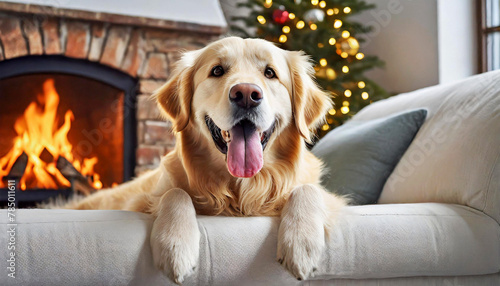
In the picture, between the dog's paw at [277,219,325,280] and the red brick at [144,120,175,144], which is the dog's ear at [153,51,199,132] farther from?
the red brick at [144,120,175,144]

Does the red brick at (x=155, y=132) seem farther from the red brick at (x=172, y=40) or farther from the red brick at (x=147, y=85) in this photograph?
the red brick at (x=172, y=40)

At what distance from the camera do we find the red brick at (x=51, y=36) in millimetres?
3623

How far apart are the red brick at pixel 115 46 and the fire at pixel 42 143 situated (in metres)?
0.49

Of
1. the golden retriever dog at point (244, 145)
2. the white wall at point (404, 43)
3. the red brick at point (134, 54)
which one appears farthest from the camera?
the white wall at point (404, 43)

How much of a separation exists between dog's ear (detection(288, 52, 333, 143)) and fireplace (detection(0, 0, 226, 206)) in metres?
2.04

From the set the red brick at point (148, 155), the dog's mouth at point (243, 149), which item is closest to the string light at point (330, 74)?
the red brick at point (148, 155)

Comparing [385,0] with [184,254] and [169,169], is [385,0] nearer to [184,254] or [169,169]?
[169,169]

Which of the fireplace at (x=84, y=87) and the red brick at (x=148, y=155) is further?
the red brick at (x=148, y=155)

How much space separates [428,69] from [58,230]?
3773 millimetres

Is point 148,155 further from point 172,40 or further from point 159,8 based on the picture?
point 159,8

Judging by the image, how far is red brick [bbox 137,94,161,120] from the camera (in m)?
3.95

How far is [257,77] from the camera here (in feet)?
5.13

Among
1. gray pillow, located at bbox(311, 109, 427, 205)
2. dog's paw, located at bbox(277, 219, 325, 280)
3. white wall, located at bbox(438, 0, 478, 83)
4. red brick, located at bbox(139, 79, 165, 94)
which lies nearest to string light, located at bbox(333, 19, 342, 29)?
white wall, located at bbox(438, 0, 478, 83)

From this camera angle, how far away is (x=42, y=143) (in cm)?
372
